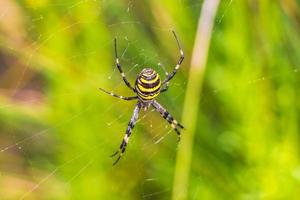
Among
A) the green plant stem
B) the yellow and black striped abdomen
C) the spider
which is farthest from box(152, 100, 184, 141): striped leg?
the green plant stem

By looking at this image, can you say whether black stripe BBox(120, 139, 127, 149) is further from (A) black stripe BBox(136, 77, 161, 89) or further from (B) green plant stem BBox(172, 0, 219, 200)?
(B) green plant stem BBox(172, 0, 219, 200)

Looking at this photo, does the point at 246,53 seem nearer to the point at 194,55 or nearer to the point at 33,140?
the point at 194,55

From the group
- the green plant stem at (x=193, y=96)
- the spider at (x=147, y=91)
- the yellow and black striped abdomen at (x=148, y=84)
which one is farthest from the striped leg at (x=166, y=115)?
the green plant stem at (x=193, y=96)

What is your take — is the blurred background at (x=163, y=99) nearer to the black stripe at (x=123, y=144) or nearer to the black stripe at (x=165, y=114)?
the black stripe at (x=123, y=144)

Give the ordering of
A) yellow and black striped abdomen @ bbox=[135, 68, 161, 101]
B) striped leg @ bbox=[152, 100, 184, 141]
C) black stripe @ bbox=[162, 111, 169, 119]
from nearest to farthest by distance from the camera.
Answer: yellow and black striped abdomen @ bbox=[135, 68, 161, 101] → striped leg @ bbox=[152, 100, 184, 141] → black stripe @ bbox=[162, 111, 169, 119]

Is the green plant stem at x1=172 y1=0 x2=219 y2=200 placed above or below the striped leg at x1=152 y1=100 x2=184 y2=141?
below

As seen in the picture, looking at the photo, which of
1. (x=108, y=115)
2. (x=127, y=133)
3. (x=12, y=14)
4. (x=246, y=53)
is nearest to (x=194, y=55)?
(x=246, y=53)

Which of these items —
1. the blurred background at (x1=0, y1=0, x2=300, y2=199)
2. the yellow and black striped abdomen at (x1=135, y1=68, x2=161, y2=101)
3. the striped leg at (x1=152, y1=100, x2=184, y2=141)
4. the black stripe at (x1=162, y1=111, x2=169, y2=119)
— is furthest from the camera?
the black stripe at (x1=162, y1=111, x2=169, y2=119)
